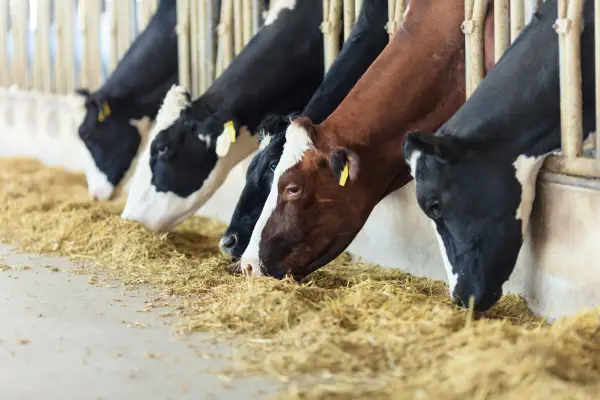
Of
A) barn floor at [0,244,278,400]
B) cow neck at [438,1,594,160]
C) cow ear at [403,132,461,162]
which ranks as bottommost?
barn floor at [0,244,278,400]

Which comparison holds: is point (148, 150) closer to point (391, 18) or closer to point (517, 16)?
point (391, 18)

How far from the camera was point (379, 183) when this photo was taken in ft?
14.5

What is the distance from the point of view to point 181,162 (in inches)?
223

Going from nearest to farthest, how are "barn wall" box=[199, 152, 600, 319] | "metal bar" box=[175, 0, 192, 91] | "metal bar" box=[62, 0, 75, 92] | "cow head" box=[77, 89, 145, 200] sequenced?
"barn wall" box=[199, 152, 600, 319], "cow head" box=[77, 89, 145, 200], "metal bar" box=[175, 0, 192, 91], "metal bar" box=[62, 0, 75, 92]

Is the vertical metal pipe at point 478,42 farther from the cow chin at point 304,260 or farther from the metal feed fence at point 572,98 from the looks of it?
the cow chin at point 304,260

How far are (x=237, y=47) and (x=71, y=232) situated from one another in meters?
1.78

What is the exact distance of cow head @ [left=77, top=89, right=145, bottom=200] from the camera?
22.1ft

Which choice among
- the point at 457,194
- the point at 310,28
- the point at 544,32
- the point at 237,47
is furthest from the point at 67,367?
the point at 237,47

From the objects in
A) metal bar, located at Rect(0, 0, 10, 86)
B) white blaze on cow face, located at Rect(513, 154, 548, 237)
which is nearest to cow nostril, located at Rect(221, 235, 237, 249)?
white blaze on cow face, located at Rect(513, 154, 548, 237)

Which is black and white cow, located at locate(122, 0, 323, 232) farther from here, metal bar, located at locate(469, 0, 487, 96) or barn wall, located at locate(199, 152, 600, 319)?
barn wall, located at locate(199, 152, 600, 319)

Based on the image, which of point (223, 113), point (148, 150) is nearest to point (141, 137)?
point (148, 150)

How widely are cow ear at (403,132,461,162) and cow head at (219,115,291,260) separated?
141 centimetres

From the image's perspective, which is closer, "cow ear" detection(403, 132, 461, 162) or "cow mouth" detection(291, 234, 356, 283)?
"cow ear" detection(403, 132, 461, 162)

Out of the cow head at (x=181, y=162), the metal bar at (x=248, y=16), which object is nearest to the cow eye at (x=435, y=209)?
the cow head at (x=181, y=162)
